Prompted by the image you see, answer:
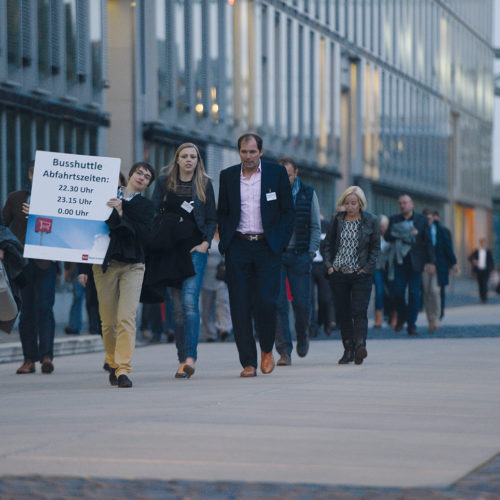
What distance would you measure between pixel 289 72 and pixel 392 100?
13598mm

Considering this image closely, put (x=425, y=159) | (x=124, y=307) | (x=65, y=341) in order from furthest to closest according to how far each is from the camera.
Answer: (x=425, y=159) → (x=65, y=341) → (x=124, y=307)

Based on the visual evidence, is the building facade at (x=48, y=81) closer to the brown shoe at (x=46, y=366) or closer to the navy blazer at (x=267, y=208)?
the brown shoe at (x=46, y=366)

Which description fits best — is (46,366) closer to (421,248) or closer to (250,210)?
(250,210)

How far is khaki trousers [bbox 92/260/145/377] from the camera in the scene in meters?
9.82

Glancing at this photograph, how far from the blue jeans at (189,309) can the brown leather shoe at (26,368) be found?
6.00 feet

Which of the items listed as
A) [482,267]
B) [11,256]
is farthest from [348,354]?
[482,267]

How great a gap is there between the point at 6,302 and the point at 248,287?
2029 mm

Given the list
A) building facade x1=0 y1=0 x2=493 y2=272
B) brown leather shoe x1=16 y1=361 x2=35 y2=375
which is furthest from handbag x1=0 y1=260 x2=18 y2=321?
building facade x1=0 y1=0 x2=493 y2=272

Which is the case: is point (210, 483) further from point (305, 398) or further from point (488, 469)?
point (305, 398)

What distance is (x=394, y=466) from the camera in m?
5.65

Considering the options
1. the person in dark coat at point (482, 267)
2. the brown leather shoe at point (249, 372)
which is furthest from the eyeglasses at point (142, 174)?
the person in dark coat at point (482, 267)

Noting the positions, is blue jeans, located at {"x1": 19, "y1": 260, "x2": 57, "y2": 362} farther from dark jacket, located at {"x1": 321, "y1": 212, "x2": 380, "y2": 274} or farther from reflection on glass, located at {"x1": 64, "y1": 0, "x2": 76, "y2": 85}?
reflection on glass, located at {"x1": 64, "y1": 0, "x2": 76, "y2": 85}

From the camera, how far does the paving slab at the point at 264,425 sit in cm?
558

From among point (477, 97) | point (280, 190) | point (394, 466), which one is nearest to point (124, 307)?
point (280, 190)
